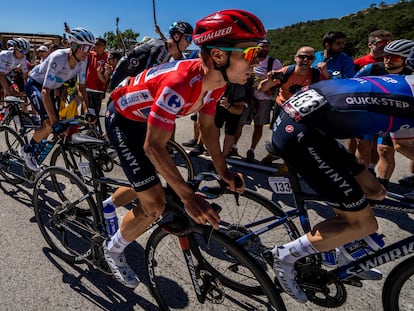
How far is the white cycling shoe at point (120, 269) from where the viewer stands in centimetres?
233

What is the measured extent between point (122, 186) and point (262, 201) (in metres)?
1.06

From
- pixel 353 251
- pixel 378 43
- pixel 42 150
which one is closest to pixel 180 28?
pixel 42 150

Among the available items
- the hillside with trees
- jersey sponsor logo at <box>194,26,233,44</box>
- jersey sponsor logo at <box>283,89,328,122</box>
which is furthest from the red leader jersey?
the hillside with trees

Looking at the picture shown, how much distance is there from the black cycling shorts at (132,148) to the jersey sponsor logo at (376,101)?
130 centimetres

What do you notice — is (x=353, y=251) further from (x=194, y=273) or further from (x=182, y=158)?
(x=182, y=158)

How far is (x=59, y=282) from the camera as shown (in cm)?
261

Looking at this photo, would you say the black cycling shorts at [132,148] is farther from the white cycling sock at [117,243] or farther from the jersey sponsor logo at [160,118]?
the jersey sponsor logo at [160,118]

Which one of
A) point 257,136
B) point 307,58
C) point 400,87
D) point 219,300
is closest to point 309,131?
point 400,87

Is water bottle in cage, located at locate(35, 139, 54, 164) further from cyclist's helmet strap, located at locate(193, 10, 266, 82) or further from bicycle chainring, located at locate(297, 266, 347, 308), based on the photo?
bicycle chainring, located at locate(297, 266, 347, 308)

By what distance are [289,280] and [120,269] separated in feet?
3.87

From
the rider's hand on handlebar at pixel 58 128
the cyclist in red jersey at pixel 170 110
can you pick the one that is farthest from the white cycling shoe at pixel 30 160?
the cyclist in red jersey at pixel 170 110

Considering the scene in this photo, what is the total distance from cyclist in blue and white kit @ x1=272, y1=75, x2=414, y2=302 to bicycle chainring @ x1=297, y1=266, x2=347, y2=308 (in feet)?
0.34

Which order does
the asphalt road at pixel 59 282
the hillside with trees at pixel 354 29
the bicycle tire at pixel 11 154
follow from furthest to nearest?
the hillside with trees at pixel 354 29
the bicycle tire at pixel 11 154
the asphalt road at pixel 59 282

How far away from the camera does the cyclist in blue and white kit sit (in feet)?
6.44
